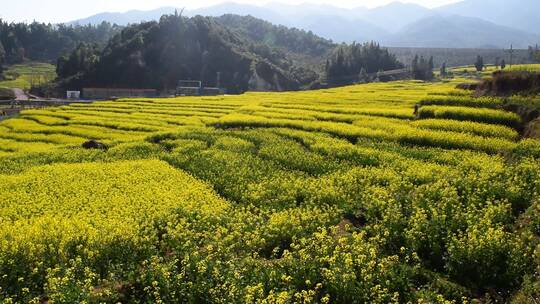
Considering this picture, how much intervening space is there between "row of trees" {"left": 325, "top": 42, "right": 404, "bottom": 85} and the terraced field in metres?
99.0

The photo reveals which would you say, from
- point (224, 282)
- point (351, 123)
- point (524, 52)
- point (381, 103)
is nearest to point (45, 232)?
point (224, 282)

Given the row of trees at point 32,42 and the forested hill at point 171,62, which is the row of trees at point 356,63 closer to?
the forested hill at point 171,62

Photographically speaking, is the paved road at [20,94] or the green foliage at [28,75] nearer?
the paved road at [20,94]

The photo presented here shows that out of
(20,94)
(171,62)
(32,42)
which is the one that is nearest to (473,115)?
(20,94)

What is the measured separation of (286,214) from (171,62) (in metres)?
117

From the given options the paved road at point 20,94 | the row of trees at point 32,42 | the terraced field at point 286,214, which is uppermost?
the row of trees at point 32,42

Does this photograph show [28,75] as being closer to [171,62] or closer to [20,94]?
[20,94]

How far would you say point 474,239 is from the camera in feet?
46.8

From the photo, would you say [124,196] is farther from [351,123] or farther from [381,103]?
[381,103]

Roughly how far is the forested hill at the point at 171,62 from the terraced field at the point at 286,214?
9276cm

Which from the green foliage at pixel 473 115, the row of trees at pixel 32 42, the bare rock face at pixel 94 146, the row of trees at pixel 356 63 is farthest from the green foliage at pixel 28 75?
the green foliage at pixel 473 115

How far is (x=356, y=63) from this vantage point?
136750 millimetres

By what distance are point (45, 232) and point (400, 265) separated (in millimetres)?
11162

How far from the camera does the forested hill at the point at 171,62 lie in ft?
406
